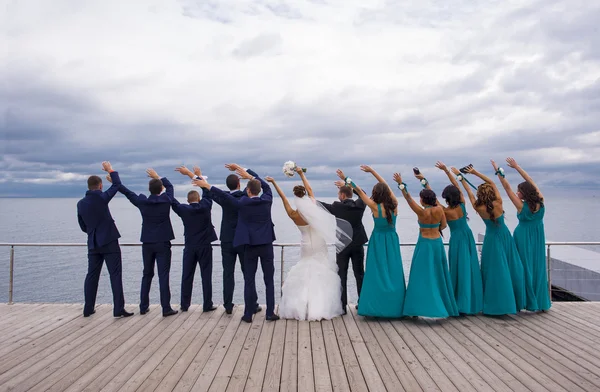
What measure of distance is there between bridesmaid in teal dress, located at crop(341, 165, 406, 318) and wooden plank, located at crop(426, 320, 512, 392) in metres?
0.55

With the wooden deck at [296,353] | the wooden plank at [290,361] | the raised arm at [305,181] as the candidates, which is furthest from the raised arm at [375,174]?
the wooden plank at [290,361]

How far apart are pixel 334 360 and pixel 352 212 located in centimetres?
216

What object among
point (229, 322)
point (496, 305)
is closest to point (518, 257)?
point (496, 305)

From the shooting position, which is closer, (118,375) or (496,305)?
(118,375)

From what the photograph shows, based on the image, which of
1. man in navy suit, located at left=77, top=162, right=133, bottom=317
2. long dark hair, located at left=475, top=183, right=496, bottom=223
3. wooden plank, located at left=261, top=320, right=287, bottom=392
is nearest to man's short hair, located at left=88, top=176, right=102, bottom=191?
man in navy suit, located at left=77, top=162, right=133, bottom=317

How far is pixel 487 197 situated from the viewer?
18.3 feet

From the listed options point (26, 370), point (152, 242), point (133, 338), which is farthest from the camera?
point (152, 242)

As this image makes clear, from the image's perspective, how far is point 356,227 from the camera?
586cm

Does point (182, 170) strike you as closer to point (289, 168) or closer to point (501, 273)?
point (289, 168)

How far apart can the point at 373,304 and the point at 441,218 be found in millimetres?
1356

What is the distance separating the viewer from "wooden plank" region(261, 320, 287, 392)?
361cm

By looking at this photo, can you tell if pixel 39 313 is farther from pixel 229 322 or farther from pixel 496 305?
pixel 496 305

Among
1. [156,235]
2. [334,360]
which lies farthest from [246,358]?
[156,235]

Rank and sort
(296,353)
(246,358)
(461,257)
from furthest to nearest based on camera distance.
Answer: (461,257)
(296,353)
(246,358)
